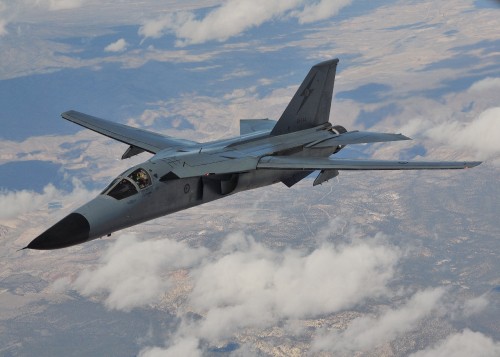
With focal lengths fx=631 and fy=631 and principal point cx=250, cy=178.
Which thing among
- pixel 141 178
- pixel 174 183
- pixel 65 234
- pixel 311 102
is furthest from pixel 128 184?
pixel 311 102

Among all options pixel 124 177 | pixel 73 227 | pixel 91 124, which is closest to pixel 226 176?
pixel 124 177

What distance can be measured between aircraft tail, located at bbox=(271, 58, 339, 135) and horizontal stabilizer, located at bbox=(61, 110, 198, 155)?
542cm

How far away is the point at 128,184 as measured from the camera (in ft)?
79.6

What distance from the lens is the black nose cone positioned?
20.5 meters

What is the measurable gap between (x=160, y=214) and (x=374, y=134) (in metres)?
14.3

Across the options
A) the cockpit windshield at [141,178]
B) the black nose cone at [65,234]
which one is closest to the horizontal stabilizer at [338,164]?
the cockpit windshield at [141,178]

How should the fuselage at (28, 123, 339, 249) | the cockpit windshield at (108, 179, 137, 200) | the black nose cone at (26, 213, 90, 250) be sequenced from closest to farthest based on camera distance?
the black nose cone at (26, 213, 90, 250)
the fuselage at (28, 123, 339, 249)
the cockpit windshield at (108, 179, 137, 200)

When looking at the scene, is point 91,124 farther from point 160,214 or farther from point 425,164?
point 425,164

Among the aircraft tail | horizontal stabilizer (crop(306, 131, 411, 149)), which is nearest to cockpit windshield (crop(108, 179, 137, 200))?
the aircraft tail

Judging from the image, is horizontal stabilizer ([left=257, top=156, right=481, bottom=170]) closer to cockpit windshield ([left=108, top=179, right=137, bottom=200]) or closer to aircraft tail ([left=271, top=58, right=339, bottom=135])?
aircraft tail ([left=271, top=58, right=339, bottom=135])

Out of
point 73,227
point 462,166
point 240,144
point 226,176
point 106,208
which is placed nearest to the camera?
point 73,227

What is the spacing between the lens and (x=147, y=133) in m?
35.3

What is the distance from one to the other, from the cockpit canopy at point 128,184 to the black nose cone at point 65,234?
2015mm

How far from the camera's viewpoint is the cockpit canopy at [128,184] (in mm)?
23875
